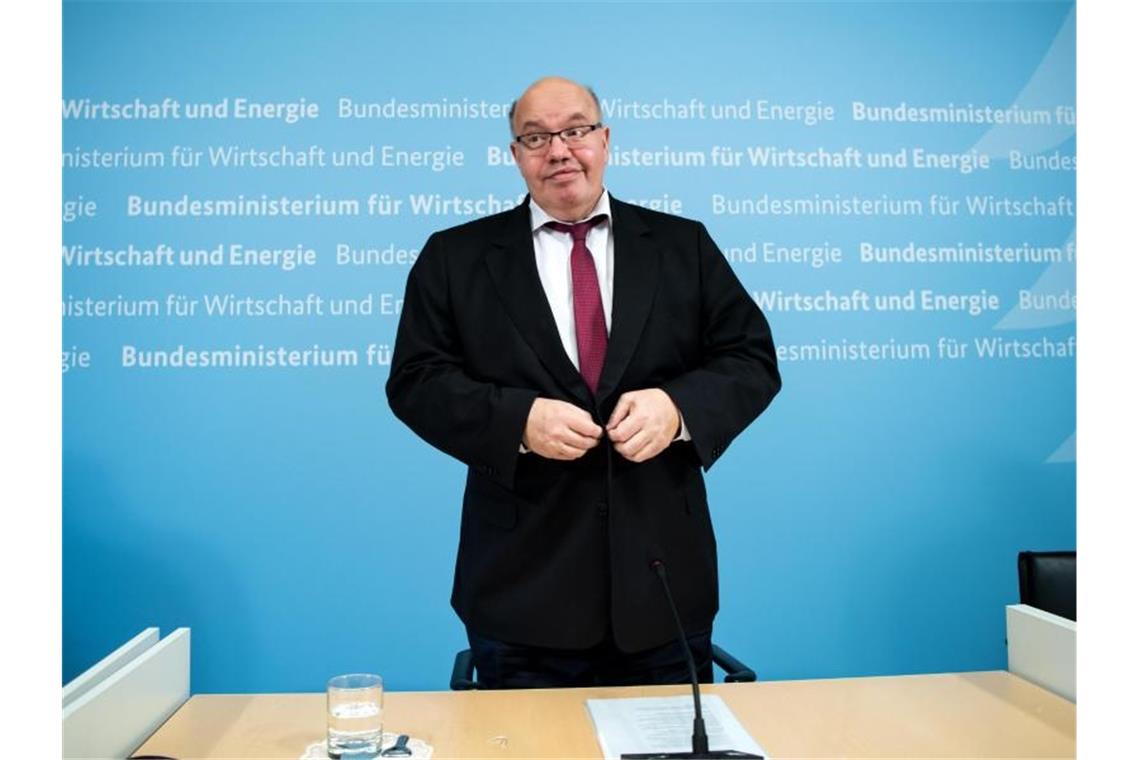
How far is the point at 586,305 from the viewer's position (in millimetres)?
1847

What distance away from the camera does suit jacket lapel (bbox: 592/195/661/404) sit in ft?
5.79

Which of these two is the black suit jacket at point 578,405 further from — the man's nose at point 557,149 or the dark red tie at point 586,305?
the man's nose at point 557,149

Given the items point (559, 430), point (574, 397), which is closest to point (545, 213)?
point (574, 397)

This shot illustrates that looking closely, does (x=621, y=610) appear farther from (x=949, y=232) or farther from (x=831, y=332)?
(x=949, y=232)

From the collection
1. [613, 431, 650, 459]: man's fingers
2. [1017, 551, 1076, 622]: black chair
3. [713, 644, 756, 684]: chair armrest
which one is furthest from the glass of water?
[1017, 551, 1076, 622]: black chair

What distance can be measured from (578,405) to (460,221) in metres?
1.21

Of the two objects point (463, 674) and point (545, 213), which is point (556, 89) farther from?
point (463, 674)

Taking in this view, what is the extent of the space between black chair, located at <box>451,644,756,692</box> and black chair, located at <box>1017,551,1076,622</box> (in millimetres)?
675

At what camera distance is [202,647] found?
2.74m

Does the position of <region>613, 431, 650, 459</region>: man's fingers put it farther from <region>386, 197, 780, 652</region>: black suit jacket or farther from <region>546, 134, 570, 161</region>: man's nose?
<region>546, 134, 570, 161</region>: man's nose

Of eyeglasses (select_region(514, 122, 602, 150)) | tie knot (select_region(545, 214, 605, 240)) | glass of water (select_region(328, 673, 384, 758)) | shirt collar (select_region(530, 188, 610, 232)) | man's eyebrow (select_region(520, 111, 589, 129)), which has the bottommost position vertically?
glass of water (select_region(328, 673, 384, 758))

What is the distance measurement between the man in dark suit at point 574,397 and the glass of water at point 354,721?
0.48 m
